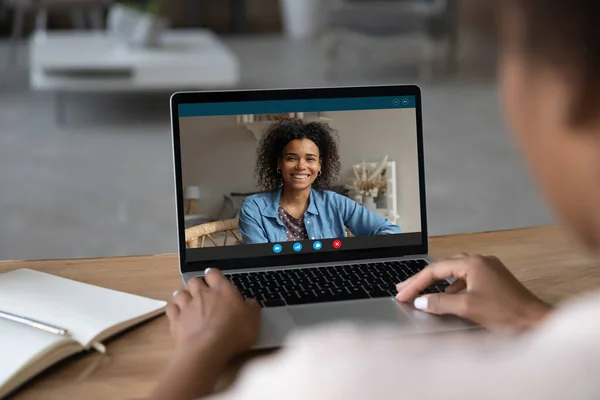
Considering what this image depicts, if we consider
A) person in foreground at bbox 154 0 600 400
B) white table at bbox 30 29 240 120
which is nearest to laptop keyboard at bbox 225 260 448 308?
person in foreground at bbox 154 0 600 400

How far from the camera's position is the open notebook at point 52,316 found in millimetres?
895

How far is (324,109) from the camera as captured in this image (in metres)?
1.32

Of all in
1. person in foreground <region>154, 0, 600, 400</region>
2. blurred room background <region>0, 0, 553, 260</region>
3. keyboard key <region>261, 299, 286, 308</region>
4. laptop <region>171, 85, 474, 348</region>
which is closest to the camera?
person in foreground <region>154, 0, 600, 400</region>

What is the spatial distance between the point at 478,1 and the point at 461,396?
211 mm

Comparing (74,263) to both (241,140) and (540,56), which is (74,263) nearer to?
(241,140)

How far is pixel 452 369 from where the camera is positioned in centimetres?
44

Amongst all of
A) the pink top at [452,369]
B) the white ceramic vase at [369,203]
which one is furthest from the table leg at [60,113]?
the pink top at [452,369]

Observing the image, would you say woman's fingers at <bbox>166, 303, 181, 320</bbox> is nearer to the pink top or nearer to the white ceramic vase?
the white ceramic vase

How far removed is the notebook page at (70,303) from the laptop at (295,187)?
0.14m

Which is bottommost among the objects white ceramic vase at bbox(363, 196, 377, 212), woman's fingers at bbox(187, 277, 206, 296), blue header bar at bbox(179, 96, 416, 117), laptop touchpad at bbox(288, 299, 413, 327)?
laptop touchpad at bbox(288, 299, 413, 327)

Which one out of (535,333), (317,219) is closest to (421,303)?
(317,219)

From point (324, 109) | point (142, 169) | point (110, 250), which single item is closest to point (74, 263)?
point (324, 109)

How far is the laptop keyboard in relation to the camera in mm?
1131

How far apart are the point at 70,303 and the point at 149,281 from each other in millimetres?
173
